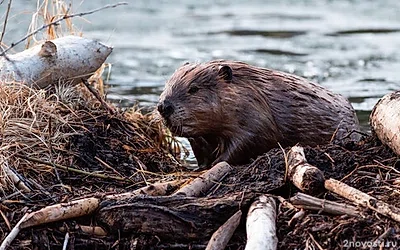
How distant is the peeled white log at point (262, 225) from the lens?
3303 mm

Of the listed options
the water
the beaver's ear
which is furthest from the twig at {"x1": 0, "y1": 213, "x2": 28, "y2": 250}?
the water

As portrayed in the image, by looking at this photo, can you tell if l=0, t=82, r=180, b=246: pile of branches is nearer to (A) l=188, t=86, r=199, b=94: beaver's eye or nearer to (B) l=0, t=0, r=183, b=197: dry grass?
(B) l=0, t=0, r=183, b=197: dry grass

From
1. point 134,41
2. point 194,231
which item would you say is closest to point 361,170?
point 194,231

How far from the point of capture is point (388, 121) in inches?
168

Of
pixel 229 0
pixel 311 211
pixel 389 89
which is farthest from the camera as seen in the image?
pixel 229 0

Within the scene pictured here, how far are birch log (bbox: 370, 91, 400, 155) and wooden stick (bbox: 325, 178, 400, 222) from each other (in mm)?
627

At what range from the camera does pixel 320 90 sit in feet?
16.6

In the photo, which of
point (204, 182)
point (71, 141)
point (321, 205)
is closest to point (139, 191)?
point (204, 182)

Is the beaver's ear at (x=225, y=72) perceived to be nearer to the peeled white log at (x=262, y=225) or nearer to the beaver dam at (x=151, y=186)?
the beaver dam at (x=151, y=186)

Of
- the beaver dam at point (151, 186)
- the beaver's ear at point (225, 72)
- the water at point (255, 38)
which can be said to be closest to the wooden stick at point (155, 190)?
the beaver dam at point (151, 186)

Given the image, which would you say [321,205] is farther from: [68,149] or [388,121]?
[68,149]

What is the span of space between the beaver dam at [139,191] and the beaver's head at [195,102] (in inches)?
11.5

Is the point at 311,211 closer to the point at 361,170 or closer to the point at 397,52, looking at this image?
the point at 361,170

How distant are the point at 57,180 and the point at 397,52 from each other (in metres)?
7.48
